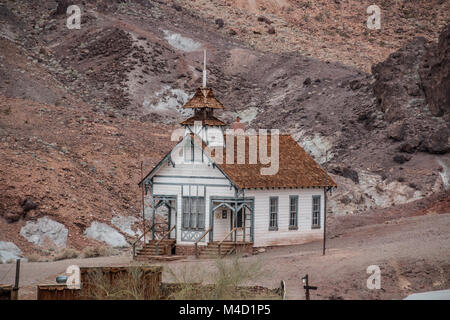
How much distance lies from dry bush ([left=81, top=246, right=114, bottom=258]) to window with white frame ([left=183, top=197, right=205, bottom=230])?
5832 millimetres

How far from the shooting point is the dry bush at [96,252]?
1567 inches

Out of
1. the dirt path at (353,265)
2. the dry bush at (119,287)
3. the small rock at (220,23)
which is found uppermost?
the small rock at (220,23)

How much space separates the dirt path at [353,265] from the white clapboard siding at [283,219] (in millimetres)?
684

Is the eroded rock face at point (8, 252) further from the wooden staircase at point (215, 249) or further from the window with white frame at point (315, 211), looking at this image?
the window with white frame at point (315, 211)

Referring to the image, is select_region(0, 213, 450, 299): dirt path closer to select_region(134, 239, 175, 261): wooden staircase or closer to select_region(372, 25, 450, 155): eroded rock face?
select_region(134, 239, 175, 261): wooden staircase

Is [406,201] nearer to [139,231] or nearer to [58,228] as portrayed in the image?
[139,231]

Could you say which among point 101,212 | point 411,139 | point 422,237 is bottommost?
point 422,237

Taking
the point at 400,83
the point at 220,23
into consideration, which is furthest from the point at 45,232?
the point at 220,23

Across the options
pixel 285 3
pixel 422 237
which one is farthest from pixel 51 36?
pixel 422 237

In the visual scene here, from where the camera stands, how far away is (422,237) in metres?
34.8

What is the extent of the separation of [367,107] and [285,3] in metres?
49.5

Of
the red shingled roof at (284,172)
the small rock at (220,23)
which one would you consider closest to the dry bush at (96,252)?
the red shingled roof at (284,172)

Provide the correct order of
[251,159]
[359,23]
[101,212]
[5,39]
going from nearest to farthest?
1. [251,159]
2. [101,212]
3. [5,39]
4. [359,23]

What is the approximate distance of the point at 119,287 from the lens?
21094 mm
